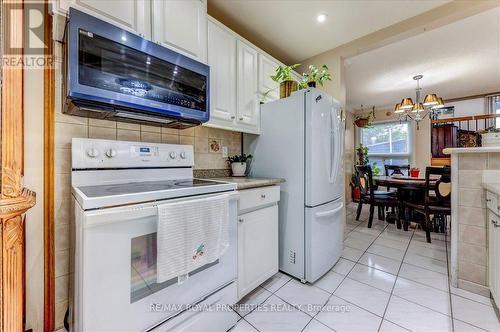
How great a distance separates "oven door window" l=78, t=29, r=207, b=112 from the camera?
40.3 inches

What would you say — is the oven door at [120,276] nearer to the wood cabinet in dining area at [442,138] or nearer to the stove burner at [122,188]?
the stove burner at [122,188]

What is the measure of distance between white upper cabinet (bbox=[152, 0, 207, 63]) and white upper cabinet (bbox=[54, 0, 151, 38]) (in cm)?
5

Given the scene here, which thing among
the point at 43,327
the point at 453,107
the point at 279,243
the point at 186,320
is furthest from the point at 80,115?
the point at 453,107

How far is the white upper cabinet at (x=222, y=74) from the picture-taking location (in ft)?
5.65

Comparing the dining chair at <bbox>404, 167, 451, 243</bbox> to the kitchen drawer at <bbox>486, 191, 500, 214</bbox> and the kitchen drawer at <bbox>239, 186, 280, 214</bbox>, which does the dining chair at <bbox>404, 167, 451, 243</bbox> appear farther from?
the kitchen drawer at <bbox>239, 186, 280, 214</bbox>

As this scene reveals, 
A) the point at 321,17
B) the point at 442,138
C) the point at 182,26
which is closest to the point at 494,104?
the point at 442,138

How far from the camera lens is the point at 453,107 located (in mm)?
5199

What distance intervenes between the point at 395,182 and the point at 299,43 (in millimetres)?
2401

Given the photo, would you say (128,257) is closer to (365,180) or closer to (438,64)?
(365,180)

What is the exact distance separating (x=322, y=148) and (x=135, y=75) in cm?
148

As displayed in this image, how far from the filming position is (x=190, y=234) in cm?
104

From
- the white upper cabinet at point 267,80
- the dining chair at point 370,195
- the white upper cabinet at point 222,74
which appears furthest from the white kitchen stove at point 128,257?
the dining chair at point 370,195

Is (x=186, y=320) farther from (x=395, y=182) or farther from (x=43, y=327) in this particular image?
(x=395, y=182)

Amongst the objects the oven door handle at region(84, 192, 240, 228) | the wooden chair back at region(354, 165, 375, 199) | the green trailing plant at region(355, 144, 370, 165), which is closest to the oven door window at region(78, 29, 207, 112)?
the oven door handle at region(84, 192, 240, 228)
